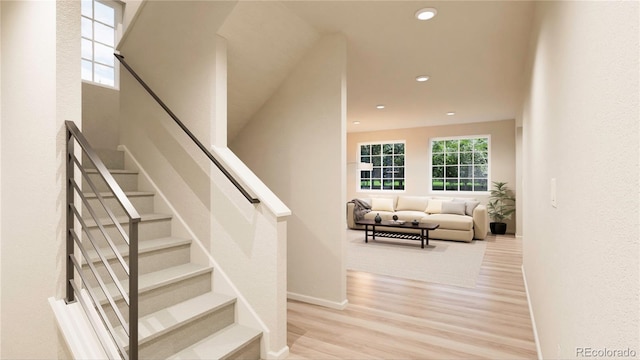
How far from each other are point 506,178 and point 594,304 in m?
7.45

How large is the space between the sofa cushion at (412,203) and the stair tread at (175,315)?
6117mm

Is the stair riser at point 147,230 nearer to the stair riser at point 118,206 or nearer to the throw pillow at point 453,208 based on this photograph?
the stair riser at point 118,206

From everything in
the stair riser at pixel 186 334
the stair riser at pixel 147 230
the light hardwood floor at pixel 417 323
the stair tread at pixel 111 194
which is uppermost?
the stair tread at pixel 111 194

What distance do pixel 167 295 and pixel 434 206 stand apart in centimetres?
635

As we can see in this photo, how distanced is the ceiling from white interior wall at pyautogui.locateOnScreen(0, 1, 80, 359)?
120 centimetres

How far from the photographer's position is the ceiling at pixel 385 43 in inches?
105

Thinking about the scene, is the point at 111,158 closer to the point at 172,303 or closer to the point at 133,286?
the point at 172,303

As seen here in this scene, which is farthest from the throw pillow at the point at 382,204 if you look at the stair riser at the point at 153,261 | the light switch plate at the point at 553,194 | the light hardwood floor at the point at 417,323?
the light switch plate at the point at 553,194

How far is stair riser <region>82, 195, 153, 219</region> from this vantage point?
2.48 m

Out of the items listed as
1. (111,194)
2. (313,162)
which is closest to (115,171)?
(111,194)

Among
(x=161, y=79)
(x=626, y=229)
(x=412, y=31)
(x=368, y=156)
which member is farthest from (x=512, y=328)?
(x=368, y=156)

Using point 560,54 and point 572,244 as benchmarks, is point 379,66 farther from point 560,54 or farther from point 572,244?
point 572,244

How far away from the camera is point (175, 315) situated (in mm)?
2049

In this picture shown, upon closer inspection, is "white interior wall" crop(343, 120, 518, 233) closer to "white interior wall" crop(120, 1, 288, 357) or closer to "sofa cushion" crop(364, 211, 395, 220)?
"sofa cushion" crop(364, 211, 395, 220)
